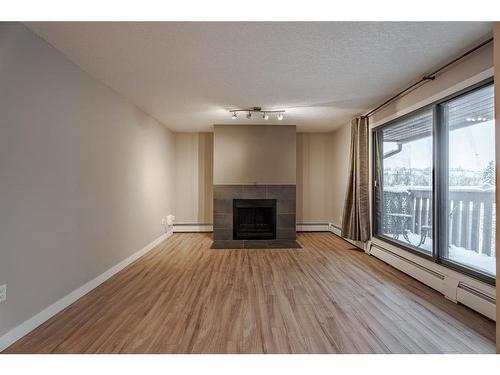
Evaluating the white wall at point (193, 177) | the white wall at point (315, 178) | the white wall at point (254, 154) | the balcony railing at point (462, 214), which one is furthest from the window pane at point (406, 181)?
the white wall at point (193, 177)

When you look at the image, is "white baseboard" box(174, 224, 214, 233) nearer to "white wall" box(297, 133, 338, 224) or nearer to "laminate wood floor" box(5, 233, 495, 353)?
"white wall" box(297, 133, 338, 224)

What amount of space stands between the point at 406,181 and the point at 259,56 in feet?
8.73

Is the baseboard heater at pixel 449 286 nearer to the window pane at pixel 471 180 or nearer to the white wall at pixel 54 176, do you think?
the window pane at pixel 471 180

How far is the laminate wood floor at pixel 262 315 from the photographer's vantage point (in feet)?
6.16

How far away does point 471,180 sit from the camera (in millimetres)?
2604

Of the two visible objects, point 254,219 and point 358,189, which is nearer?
point 358,189

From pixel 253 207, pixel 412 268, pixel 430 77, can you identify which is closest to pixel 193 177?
pixel 253 207

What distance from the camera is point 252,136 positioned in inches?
219

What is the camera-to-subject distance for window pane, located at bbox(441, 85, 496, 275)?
95.0 inches

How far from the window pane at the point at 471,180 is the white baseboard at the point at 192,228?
476cm

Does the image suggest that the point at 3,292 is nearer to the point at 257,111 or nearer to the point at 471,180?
the point at 257,111
